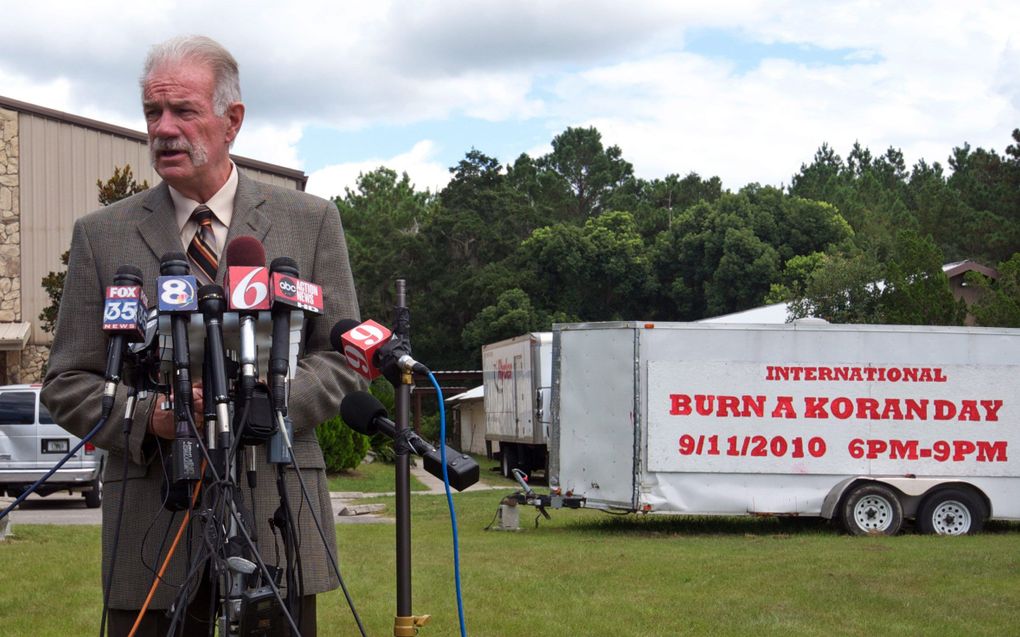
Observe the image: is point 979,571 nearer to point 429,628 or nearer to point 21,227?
point 429,628

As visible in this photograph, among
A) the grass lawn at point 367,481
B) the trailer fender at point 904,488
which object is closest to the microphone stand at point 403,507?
the trailer fender at point 904,488

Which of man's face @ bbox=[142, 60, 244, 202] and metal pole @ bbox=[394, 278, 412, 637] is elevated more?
man's face @ bbox=[142, 60, 244, 202]

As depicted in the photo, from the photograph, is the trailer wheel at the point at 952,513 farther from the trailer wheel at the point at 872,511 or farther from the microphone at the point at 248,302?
the microphone at the point at 248,302

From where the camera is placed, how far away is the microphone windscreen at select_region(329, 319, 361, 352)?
3227 mm

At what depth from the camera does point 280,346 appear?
2.84m

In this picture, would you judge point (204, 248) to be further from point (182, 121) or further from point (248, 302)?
point (248, 302)

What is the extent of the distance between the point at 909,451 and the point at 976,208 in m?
53.8

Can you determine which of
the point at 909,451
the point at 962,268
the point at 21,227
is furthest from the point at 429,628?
the point at 962,268

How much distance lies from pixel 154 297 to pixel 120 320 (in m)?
0.38

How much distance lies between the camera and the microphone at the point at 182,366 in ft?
9.02

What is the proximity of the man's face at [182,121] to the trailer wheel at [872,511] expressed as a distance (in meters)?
14.5

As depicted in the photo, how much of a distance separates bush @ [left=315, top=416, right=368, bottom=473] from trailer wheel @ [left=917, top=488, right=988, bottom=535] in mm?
13648

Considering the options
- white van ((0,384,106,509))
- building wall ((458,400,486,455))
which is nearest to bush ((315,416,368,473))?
white van ((0,384,106,509))

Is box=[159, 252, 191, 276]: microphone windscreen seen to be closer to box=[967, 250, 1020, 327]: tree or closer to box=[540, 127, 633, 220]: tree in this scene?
box=[967, 250, 1020, 327]: tree
